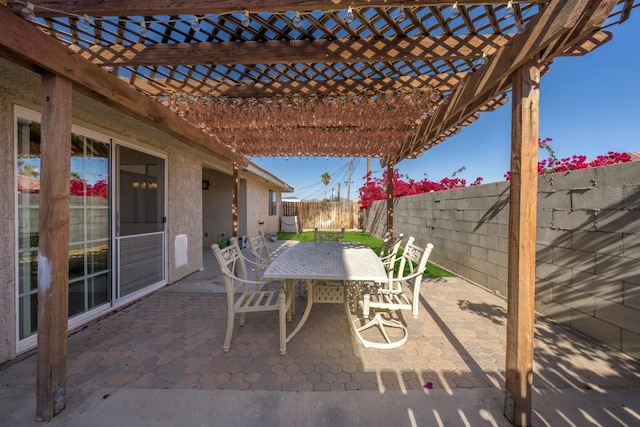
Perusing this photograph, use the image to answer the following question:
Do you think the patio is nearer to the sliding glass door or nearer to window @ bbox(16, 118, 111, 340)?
window @ bbox(16, 118, 111, 340)

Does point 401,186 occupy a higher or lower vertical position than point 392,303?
higher

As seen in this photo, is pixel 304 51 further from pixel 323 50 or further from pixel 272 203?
pixel 272 203

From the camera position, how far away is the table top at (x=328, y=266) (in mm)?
2277

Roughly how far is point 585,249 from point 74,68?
463cm

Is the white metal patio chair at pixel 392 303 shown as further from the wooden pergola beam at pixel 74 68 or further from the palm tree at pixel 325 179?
the palm tree at pixel 325 179

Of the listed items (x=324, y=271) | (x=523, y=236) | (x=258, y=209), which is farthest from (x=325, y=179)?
(x=523, y=236)

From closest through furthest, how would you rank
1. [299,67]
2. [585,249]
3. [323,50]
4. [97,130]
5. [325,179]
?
[323,50] < [585,249] < [299,67] < [97,130] < [325,179]

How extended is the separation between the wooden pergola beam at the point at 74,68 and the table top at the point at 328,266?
192cm

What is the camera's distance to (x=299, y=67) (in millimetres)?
2723

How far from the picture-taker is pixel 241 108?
10.7 ft

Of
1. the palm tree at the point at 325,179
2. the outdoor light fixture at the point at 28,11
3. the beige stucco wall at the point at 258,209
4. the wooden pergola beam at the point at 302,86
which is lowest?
the beige stucco wall at the point at 258,209

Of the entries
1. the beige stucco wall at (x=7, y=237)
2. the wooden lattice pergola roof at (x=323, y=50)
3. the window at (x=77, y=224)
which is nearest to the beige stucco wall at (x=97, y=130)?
the beige stucco wall at (x=7, y=237)

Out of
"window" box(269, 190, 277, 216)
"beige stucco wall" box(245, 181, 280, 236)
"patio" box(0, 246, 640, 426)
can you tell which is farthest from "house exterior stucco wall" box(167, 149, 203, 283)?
"window" box(269, 190, 277, 216)

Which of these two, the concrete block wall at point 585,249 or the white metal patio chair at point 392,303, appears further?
the white metal patio chair at point 392,303
